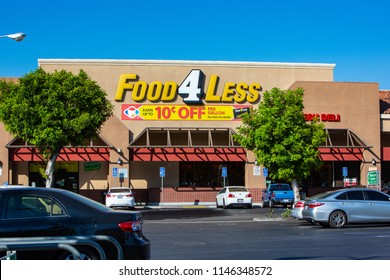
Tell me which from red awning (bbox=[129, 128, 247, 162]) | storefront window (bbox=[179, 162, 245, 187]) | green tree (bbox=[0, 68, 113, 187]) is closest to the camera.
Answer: green tree (bbox=[0, 68, 113, 187])

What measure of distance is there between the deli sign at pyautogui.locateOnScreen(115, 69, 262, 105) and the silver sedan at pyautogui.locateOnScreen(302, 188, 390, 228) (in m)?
21.8

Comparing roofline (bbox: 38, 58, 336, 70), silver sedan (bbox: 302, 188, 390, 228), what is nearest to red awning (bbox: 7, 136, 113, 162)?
roofline (bbox: 38, 58, 336, 70)

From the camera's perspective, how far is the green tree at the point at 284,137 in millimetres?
26641

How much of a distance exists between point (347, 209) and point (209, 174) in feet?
74.5

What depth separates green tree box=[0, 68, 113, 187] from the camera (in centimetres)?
2797

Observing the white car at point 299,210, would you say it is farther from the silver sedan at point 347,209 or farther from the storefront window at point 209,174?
the storefront window at point 209,174

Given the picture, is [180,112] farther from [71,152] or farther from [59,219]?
[59,219]

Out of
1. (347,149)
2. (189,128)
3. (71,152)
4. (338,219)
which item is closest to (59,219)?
(338,219)

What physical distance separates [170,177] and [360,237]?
85.6ft

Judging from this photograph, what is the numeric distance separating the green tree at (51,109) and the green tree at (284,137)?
7.97 metres

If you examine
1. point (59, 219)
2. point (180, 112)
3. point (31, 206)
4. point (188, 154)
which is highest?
point (180, 112)

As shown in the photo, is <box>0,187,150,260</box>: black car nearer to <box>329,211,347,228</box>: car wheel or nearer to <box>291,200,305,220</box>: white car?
<box>329,211,347,228</box>: car wheel

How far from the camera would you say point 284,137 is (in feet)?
88.6
